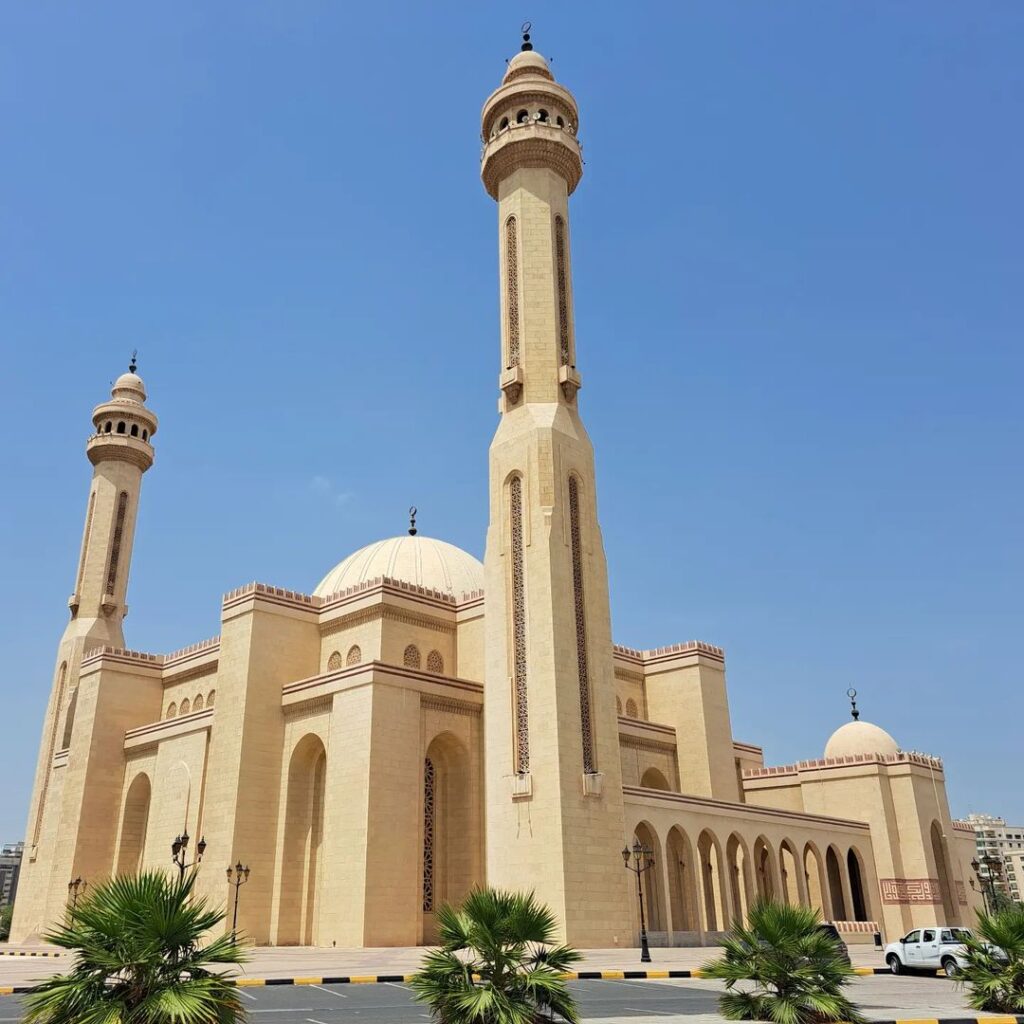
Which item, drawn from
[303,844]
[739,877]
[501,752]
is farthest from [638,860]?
[303,844]

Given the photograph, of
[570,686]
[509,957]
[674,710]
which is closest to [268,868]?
[570,686]

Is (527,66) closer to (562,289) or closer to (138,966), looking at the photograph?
(562,289)

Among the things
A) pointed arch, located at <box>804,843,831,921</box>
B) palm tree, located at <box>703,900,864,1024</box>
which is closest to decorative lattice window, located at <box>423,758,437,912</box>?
pointed arch, located at <box>804,843,831,921</box>

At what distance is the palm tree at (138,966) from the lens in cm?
682

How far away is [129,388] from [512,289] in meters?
21.5

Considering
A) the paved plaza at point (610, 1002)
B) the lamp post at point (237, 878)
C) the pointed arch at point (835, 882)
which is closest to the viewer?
the paved plaza at point (610, 1002)

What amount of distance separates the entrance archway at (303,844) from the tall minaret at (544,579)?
6032mm

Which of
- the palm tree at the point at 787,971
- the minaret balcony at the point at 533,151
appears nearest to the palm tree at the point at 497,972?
the palm tree at the point at 787,971

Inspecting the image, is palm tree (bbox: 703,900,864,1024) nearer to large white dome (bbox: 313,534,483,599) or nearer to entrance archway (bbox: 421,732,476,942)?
entrance archway (bbox: 421,732,476,942)

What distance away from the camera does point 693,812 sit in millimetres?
28062

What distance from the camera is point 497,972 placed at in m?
8.33

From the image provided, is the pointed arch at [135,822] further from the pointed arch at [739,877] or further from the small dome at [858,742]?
the small dome at [858,742]

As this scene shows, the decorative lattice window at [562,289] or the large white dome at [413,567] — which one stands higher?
the decorative lattice window at [562,289]

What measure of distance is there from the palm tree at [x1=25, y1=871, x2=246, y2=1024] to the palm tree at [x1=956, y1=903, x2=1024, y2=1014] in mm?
A: 8795
